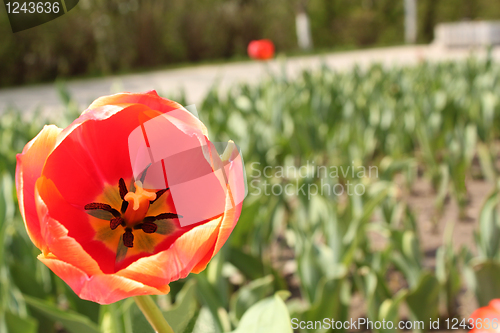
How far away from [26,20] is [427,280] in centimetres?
92

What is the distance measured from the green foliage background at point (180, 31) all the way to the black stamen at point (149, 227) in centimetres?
1090

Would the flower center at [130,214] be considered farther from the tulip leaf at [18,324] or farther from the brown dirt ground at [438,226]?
the brown dirt ground at [438,226]

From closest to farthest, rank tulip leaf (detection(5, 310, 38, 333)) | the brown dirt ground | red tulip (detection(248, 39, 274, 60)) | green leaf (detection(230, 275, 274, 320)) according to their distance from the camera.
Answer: tulip leaf (detection(5, 310, 38, 333)) < green leaf (detection(230, 275, 274, 320)) < the brown dirt ground < red tulip (detection(248, 39, 274, 60))

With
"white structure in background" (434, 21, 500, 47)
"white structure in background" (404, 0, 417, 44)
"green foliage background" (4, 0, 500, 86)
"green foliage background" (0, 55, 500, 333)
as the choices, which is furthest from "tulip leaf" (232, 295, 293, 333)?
"white structure in background" (404, 0, 417, 44)

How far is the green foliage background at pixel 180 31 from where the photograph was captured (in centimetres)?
1211

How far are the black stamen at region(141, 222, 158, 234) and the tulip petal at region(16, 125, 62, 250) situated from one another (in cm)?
7

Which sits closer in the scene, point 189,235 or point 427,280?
point 189,235

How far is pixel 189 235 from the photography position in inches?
10.8

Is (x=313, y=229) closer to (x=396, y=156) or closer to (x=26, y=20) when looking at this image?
(x=396, y=156)

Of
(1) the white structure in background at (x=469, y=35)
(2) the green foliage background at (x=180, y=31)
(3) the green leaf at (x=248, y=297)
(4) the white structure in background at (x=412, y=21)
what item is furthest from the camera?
(4) the white structure in background at (x=412, y=21)

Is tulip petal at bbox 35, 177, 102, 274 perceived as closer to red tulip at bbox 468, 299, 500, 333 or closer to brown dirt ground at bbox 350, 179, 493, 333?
red tulip at bbox 468, 299, 500, 333

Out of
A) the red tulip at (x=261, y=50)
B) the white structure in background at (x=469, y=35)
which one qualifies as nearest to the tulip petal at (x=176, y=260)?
the red tulip at (x=261, y=50)

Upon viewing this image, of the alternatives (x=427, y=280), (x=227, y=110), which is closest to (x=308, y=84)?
(x=227, y=110)

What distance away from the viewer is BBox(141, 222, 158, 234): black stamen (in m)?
0.31
